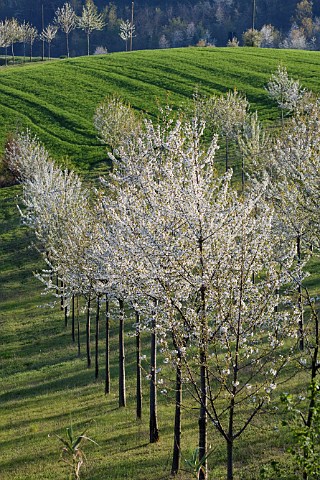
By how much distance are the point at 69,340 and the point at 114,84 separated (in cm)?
6942

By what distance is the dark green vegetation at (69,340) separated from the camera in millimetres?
22719

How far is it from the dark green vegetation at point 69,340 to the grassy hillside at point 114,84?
173 millimetres

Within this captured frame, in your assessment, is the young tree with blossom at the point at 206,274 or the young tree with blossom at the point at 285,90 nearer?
the young tree with blossom at the point at 206,274

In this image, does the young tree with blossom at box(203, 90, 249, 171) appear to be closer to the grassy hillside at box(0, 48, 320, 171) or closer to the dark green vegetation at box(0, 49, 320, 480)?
the grassy hillside at box(0, 48, 320, 171)

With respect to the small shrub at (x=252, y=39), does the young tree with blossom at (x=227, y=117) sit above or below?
below

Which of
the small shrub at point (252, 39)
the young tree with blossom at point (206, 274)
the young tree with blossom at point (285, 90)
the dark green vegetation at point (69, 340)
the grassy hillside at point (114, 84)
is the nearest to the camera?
the young tree with blossom at point (206, 274)

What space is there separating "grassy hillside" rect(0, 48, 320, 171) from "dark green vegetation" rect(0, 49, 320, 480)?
0.17m

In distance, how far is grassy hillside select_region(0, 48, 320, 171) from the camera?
287 feet

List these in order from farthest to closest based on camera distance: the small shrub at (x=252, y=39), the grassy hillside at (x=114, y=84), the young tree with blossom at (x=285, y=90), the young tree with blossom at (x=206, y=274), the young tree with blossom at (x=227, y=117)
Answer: the small shrub at (x=252, y=39) → the grassy hillside at (x=114, y=84) → the young tree with blossom at (x=285, y=90) → the young tree with blossom at (x=227, y=117) → the young tree with blossom at (x=206, y=274)

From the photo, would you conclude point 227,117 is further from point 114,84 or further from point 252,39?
point 252,39

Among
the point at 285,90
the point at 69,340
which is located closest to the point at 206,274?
the point at 69,340

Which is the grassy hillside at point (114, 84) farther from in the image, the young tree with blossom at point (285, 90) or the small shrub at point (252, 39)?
the small shrub at point (252, 39)

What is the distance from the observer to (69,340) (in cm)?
4203

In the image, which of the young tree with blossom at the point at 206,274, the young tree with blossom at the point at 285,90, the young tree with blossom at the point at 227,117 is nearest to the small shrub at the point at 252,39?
the young tree with blossom at the point at 285,90
